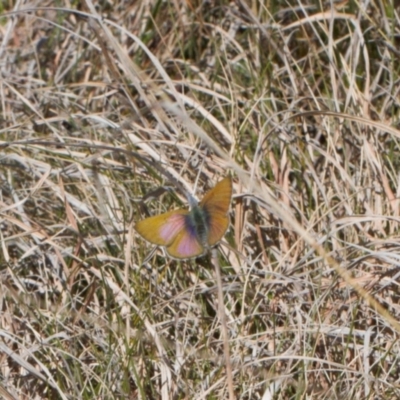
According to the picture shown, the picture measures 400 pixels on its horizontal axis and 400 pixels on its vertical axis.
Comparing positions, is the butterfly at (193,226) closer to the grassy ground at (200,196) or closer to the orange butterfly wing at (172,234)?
the orange butterfly wing at (172,234)

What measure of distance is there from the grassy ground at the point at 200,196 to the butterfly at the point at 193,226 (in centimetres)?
12

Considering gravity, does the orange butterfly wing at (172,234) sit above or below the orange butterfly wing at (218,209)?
below

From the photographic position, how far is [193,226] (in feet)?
7.25

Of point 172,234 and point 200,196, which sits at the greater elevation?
point 172,234

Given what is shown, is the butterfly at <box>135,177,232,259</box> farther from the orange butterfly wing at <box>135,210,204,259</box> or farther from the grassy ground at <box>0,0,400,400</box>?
the grassy ground at <box>0,0,400,400</box>

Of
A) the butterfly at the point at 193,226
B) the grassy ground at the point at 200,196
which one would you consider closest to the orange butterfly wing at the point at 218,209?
the butterfly at the point at 193,226

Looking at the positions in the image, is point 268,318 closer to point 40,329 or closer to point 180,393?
point 180,393

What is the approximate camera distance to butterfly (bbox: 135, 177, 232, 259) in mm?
2170

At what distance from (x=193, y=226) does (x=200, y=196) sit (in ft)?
1.67

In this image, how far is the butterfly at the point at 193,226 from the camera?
2170 mm

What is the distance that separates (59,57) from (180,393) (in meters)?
1.54

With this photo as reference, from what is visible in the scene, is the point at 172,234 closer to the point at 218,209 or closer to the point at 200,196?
the point at 218,209

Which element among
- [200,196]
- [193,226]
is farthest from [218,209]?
[200,196]

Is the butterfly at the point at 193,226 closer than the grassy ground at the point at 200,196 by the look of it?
Yes
